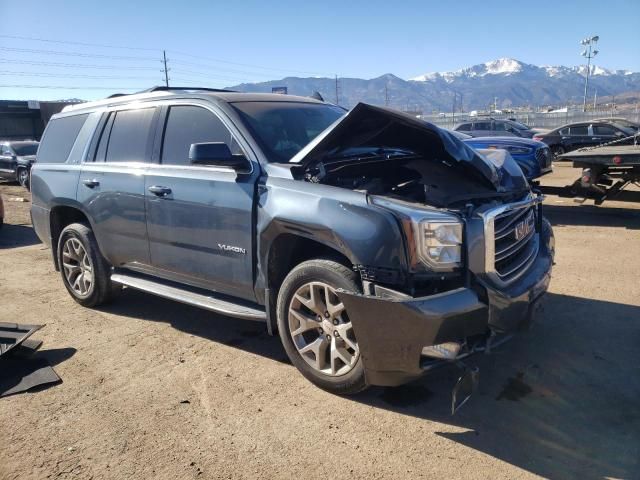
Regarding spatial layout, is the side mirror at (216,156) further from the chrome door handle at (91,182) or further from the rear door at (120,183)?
the chrome door handle at (91,182)

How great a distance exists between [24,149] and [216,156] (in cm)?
1805

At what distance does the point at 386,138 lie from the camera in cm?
388

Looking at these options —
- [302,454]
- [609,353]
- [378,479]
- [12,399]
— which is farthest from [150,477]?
[609,353]

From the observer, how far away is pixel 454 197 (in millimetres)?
3613

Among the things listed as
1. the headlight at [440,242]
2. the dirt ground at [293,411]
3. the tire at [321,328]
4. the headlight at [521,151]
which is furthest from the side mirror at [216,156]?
the headlight at [521,151]

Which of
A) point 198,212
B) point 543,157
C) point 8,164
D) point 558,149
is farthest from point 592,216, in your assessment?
point 8,164

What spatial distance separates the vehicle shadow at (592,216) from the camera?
29.0 ft

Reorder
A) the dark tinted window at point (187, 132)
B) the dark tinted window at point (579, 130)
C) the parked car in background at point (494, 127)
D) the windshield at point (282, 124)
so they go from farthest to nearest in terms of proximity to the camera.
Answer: the parked car in background at point (494, 127) < the dark tinted window at point (579, 130) < the dark tinted window at point (187, 132) < the windshield at point (282, 124)

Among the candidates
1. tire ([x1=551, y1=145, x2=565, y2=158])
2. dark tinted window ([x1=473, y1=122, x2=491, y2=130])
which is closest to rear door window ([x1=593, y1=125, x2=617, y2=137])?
tire ([x1=551, y1=145, x2=565, y2=158])

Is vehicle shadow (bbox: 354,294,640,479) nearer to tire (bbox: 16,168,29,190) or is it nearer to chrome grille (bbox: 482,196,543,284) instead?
chrome grille (bbox: 482,196,543,284)

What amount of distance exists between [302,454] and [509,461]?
3.58ft

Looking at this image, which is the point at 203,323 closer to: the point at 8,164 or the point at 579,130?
the point at 8,164

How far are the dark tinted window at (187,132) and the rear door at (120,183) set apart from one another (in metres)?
0.23

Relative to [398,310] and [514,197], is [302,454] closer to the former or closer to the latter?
[398,310]
